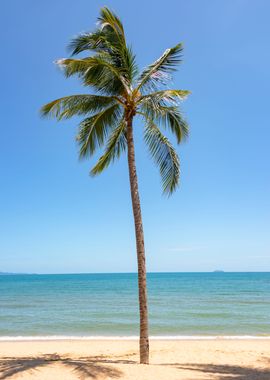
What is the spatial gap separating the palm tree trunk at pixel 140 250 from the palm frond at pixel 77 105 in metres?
1.04

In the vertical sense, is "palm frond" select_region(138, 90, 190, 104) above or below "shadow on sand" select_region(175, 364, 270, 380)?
above

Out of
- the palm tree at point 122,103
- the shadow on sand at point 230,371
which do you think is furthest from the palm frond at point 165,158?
the shadow on sand at point 230,371

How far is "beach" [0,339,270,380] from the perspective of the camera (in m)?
7.51

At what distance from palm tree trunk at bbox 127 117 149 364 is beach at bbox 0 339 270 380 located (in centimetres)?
61

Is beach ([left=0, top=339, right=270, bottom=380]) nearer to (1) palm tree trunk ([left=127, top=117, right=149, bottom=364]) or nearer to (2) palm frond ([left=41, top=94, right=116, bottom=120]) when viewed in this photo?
(1) palm tree trunk ([left=127, top=117, right=149, bottom=364])

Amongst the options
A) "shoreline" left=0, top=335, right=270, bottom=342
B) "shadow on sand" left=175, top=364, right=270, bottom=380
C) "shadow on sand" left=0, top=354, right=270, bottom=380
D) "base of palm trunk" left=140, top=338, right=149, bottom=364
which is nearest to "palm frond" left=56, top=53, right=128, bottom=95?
"base of palm trunk" left=140, top=338, right=149, bottom=364

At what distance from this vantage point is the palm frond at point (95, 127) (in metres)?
10.6

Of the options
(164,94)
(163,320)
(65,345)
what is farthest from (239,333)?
(164,94)

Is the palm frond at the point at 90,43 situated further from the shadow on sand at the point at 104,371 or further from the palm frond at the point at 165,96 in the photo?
the shadow on sand at the point at 104,371

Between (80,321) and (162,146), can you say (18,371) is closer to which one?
(162,146)

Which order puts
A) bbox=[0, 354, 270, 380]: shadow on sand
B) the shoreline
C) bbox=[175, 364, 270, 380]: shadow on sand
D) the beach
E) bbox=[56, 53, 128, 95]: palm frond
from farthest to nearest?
the shoreline, bbox=[56, 53, 128, 95]: palm frond, bbox=[175, 364, 270, 380]: shadow on sand, the beach, bbox=[0, 354, 270, 380]: shadow on sand

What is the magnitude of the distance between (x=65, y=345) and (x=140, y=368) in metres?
7.15

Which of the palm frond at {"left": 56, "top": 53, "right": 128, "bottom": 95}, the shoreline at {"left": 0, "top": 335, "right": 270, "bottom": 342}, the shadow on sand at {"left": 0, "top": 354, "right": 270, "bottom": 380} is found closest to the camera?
the shadow on sand at {"left": 0, "top": 354, "right": 270, "bottom": 380}

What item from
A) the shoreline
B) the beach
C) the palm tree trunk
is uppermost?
the palm tree trunk
